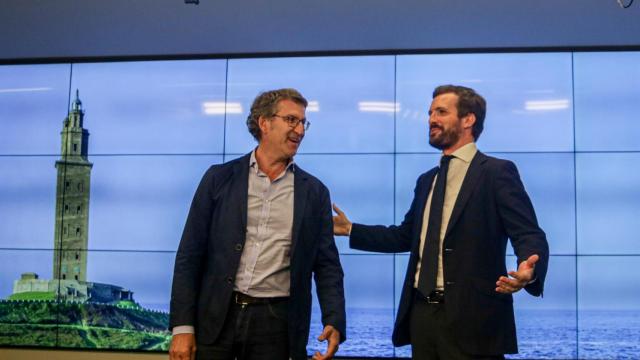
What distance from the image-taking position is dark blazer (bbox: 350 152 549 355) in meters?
2.68

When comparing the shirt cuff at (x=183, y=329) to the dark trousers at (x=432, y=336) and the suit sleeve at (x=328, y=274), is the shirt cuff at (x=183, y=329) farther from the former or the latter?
the dark trousers at (x=432, y=336)

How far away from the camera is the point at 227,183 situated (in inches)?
105

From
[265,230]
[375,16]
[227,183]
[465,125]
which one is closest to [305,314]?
[265,230]

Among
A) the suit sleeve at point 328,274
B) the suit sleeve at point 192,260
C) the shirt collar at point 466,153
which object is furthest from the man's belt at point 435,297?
the suit sleeve at point 192,260

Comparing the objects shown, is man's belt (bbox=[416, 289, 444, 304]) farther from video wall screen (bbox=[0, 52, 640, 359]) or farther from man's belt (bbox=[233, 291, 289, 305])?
video wall screen (bbox=[0, 52, 640, 359])

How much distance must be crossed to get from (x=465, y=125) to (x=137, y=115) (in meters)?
3.35

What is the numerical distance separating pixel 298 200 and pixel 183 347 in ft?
1.97

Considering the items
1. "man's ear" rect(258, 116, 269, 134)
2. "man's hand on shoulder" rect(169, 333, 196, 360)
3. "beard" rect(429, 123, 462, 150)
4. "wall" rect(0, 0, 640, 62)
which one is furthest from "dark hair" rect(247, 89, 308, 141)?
"wall" rect(0, 0, 640, 62)

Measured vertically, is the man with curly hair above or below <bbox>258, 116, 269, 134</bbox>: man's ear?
below

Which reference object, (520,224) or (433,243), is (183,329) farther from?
(520,224)

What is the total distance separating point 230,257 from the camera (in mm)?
2535

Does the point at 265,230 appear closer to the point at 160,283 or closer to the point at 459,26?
the point at 459,26

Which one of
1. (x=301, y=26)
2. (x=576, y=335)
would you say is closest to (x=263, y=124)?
(x=301, y=26)

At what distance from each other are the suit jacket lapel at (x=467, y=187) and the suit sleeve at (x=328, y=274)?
40 centimetres
